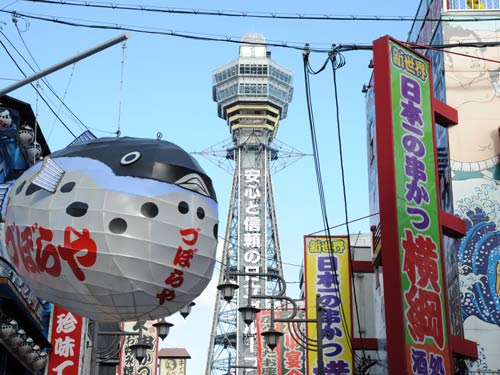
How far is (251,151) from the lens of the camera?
118 meters

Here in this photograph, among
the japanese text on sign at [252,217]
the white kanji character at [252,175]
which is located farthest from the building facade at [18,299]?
the white kanji character at [252,175]

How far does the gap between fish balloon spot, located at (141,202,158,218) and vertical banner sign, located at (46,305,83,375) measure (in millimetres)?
17855

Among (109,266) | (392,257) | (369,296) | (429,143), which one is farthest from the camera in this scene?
(369,296)

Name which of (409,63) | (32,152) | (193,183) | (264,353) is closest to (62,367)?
(32,152)

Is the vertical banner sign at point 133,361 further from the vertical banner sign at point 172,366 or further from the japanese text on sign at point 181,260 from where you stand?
the vertical banner sign at point 172,366

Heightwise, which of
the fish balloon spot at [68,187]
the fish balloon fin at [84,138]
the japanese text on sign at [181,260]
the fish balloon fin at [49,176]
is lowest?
the japanese text on sign at [181,260]

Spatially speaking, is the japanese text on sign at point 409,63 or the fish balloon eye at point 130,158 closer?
the fish balloon eye at point 130,158

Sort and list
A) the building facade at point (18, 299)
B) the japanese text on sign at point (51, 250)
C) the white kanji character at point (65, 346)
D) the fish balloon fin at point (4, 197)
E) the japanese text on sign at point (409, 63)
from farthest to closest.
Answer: the white kanji character at point (65, 346) < the building facade at point (18, 299) < the japanese text on sign at point (409, 63) < the fish balloon fin at point (4, 197) < the japanese text on sign at point (51, 250)

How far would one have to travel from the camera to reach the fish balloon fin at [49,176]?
11414mm

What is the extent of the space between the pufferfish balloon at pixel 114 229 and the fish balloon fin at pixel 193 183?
0.7 inches

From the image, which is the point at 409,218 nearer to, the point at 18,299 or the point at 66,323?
the point at 18,299

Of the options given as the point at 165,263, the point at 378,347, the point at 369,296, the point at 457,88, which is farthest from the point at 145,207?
the point at 369,296

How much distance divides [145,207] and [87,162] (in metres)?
1.08

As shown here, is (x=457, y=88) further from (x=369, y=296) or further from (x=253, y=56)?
(x=253, y=56)
